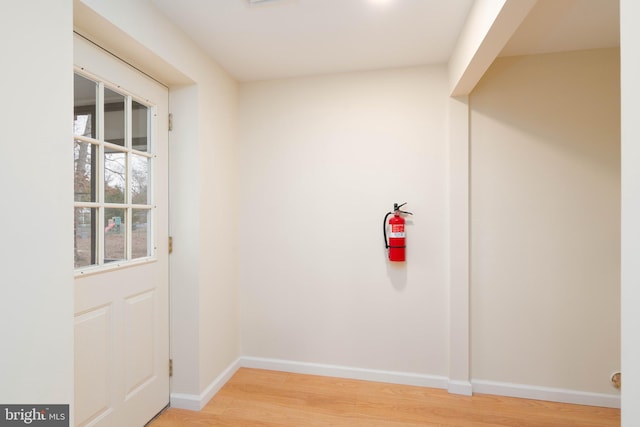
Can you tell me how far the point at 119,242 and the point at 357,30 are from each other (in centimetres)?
189

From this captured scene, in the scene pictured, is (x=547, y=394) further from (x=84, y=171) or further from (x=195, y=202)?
(x=84, y=171)

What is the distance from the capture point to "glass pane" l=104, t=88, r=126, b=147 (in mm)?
1704

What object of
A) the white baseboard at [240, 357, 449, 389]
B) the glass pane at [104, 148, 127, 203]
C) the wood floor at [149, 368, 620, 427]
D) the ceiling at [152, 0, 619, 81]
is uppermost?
the ceiling at [152, 0, 619, 81]

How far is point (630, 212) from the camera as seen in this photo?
2.26ft

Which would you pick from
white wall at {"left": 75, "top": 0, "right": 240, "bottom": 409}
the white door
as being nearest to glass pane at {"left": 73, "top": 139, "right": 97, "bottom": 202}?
the white door

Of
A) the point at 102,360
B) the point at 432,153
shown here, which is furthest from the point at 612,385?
the point at 102,360

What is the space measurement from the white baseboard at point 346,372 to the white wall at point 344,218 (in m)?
0.04

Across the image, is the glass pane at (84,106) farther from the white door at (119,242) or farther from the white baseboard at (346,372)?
the white baseboard at (346,372)

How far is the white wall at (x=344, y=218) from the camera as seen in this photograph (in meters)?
2.44

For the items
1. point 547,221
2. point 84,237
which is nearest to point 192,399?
point 84,237

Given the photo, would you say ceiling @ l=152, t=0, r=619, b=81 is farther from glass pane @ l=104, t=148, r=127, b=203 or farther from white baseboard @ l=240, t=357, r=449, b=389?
white baseboard @ l=240, t=357, r=449, b=389

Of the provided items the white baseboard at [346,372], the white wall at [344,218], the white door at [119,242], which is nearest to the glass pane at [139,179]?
the white door at [119,242]

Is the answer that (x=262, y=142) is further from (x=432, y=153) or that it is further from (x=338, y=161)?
(x=432, y=153)

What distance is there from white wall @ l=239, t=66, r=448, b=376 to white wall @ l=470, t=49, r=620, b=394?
296 mm
